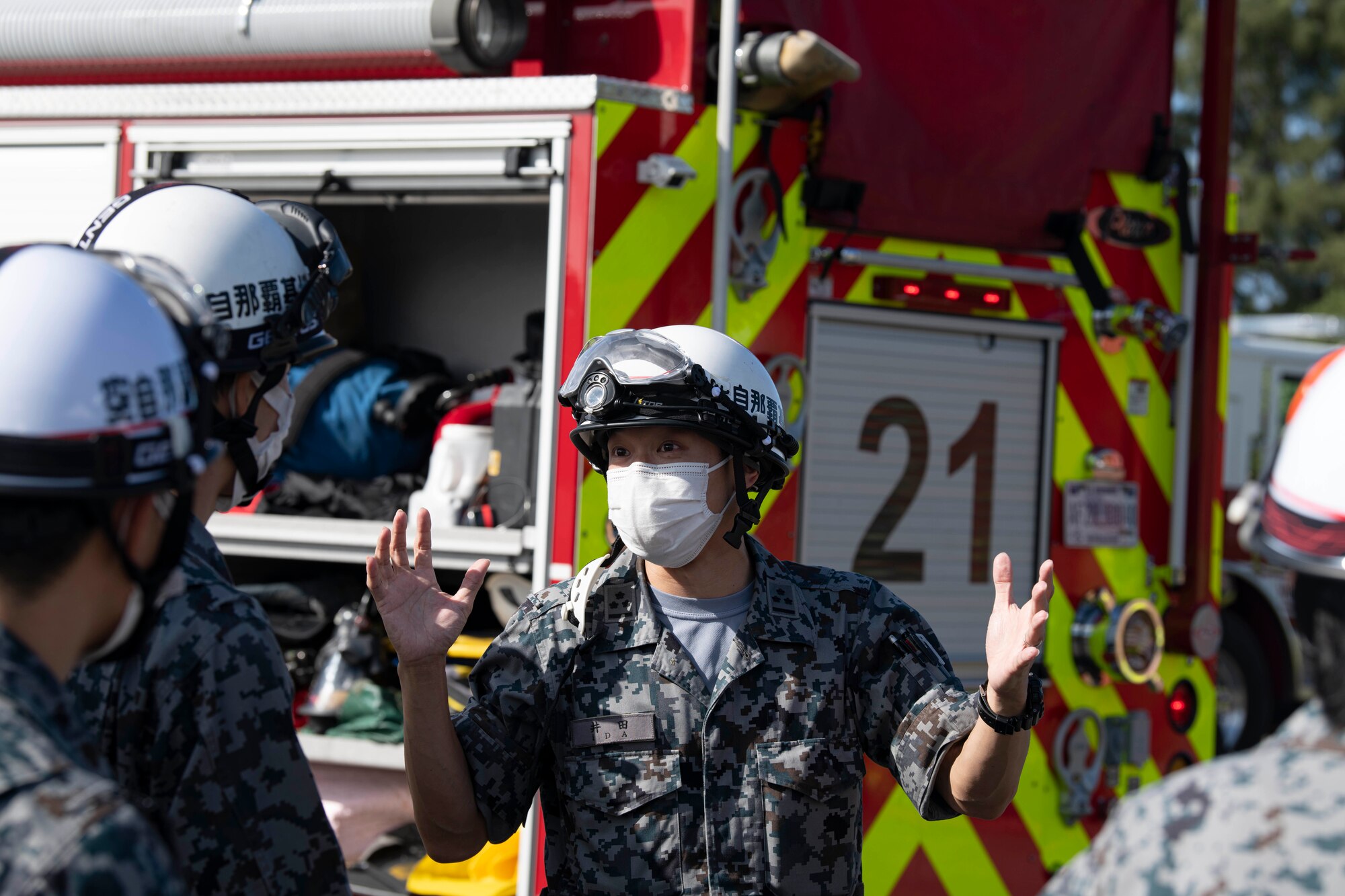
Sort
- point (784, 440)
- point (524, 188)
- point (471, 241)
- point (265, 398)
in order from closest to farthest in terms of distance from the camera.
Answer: point (265, 398)
point (784, 440)
point (524, 188)
point (471, 241)

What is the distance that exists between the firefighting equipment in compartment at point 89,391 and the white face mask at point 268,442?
29.0 inches

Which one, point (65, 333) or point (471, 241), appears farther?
point (471, 241)

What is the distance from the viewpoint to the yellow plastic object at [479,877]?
3.31m

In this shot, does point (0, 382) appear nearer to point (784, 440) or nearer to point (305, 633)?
point (784, 440)

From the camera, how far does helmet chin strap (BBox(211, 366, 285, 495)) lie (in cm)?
208

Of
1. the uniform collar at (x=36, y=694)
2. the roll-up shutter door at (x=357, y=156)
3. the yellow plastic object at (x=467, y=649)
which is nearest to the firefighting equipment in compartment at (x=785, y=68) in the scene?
the roll-up shutter door at (x=357, y=156)

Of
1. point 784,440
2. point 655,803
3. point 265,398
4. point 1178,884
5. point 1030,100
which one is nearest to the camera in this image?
point 1178,884

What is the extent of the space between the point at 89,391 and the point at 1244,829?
3.42ft

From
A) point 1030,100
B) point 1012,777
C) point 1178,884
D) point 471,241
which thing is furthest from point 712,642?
point 471,241

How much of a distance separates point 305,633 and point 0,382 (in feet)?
9.45

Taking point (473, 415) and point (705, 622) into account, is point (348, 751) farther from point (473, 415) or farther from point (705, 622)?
point (705, 622)

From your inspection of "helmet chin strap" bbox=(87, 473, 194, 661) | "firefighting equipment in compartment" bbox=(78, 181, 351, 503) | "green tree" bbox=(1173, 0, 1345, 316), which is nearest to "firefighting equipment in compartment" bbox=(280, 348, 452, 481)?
"firefighting equipment in compartment" bbox=(78, 181, 351, 503)

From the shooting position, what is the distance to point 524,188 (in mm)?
3328

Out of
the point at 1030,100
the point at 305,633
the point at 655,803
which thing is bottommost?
the point at 305,633
